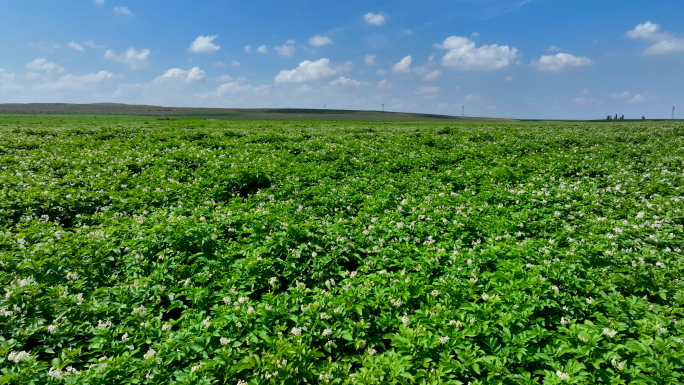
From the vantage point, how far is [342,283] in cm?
575

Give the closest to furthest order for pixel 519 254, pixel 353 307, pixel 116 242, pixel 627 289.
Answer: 1. pixel 353 307
2. pixel 627 289
3. pixel 519 254
4. pixel 116 242

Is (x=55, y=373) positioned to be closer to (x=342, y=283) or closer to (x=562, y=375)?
(x=342, y=283)

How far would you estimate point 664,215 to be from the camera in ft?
27.0

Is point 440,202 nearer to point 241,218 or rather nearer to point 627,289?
point 627,289

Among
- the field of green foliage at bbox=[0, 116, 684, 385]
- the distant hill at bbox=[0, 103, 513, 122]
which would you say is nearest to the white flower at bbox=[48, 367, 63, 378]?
the field of green foliage at bbox=[0, 116, 684, 385]

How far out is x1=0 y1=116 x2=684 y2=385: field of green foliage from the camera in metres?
3.86

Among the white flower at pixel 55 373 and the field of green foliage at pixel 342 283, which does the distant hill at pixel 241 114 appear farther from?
the white flower at pixel 55 373

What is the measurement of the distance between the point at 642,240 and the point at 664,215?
1964 millimetres

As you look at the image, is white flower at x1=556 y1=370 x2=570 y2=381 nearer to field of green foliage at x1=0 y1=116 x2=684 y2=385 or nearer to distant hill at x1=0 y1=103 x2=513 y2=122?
field of green foliage at x1=0 y1=116 x2=684 y2=385

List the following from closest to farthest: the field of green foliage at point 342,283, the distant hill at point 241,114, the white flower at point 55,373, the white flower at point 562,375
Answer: the white flower at point 562,375 → the white flower at point 55,373 → the field of green foliage at point 342,283 → the distant hill at point 241,114

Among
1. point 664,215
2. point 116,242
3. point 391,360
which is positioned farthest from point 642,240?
point 116,242

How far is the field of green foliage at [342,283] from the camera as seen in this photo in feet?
12.6

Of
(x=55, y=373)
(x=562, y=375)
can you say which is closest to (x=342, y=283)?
(x=562, y=375)

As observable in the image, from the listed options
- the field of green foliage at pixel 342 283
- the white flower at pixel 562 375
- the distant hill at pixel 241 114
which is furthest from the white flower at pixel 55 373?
the distant hill at pixel 241 114
